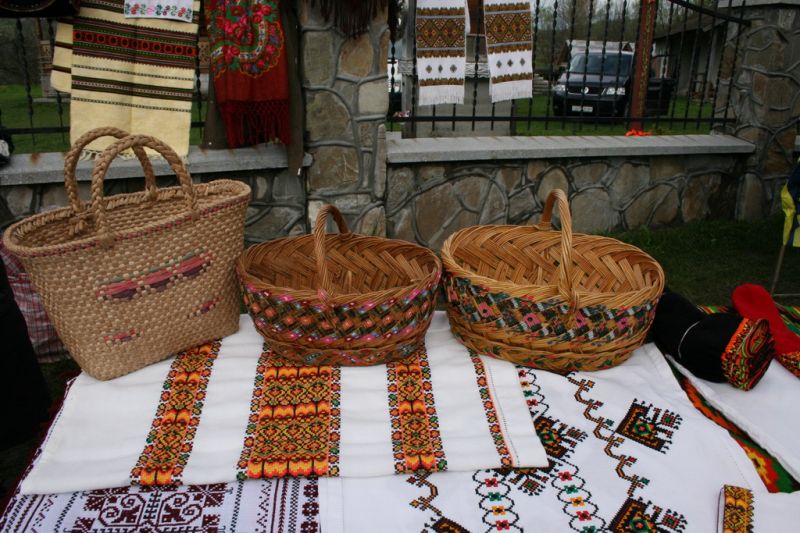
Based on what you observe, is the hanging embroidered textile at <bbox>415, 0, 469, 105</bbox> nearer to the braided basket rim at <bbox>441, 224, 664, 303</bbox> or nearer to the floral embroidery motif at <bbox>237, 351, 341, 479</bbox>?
the braided basket rim at <bbox>441, 224, 664, 303</bbox>

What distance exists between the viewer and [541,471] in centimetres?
139

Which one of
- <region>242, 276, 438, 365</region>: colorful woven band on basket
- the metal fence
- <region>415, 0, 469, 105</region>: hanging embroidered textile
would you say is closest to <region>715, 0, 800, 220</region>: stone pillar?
the metal fence

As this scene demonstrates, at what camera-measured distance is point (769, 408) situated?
163 cm

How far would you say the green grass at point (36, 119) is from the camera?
20.6ft

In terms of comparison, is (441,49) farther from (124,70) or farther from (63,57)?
(63,57)

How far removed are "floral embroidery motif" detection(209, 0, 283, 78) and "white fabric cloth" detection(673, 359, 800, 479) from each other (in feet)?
7.32

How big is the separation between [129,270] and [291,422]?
55cm

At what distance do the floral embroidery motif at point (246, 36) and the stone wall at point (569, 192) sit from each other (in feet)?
3.22

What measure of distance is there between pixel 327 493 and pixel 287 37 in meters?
2.34

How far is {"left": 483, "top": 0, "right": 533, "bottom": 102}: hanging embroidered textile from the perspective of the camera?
3.51 metres

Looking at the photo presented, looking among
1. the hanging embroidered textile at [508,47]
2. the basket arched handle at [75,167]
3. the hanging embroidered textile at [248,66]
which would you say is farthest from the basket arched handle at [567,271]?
the hanging embroidered textile at [508,47]

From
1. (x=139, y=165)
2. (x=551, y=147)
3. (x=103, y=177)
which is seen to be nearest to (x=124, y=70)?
(x=139, y=165)

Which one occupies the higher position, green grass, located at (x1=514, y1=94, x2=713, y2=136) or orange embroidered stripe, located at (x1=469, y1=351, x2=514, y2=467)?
green grass, located at (x1=514, y1=94, x2=713, y2=136)

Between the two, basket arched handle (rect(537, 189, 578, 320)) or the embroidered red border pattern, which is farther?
basket arched handle (rect(537, 189, 578, 320))
